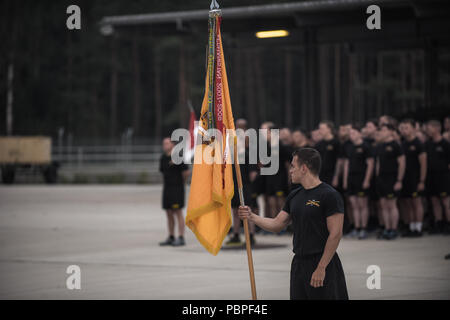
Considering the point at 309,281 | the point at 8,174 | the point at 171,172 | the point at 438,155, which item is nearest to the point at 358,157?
the point at 438,155

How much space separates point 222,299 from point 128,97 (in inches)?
2916

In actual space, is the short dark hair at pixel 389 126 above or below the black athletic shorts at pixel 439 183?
above

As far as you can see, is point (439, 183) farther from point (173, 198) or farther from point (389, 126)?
point (173, 198)

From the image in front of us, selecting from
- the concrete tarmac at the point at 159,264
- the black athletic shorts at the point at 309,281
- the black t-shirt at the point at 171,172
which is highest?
the black t-shirt at the point at 171,172

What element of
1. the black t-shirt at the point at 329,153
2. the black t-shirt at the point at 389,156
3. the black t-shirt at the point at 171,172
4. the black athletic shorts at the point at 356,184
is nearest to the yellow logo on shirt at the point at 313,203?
the black t-shirt at the point at 171,172

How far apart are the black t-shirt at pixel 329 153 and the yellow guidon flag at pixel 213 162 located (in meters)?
8.47

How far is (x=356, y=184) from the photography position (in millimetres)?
15367

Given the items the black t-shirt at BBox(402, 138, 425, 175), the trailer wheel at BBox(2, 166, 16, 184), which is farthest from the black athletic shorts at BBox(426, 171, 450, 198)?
the trailer wheel at BBox(2, 166, 16, 184)

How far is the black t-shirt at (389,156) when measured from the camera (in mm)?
15000

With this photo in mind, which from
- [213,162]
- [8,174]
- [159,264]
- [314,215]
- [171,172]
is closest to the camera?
[314,215]

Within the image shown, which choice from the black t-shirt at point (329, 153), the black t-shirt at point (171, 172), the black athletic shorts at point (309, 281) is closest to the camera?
the black athletic shorts at point (309, 281)

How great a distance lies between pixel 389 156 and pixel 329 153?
1.17 meters

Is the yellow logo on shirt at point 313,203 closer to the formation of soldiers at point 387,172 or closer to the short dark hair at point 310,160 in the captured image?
the short dark hair at point 310,160

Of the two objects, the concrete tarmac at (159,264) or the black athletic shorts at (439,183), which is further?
the black athletic shorts at (439,183)
